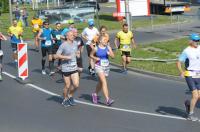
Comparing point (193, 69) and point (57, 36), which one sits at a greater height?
point (57, 36)

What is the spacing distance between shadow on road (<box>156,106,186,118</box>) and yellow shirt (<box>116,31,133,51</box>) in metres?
6.04

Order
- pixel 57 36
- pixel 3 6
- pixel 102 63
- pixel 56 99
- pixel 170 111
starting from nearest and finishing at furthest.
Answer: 1. pixel 170 111
2. pixel 102 63
3. pixel 56 99
4. pixel 57 36
5. pixel 3 6

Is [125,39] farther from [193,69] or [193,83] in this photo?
[193,83]

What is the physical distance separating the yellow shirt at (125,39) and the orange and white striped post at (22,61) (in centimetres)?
336

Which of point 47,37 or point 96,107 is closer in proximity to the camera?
point 96,107

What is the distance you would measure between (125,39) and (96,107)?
5979 mm

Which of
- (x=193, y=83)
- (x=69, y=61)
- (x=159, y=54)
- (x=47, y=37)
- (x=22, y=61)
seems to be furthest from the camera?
(x=159, y=54)

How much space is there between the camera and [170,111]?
1264cm

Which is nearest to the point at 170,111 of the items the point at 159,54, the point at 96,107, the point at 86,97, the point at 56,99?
the point at 96,107

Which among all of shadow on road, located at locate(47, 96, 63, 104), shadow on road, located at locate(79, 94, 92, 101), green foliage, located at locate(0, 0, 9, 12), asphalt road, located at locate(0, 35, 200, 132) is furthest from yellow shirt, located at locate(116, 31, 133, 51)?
green foliage, located at locate(0, 0, 9, 12)

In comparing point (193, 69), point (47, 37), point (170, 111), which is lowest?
point (170, 111)

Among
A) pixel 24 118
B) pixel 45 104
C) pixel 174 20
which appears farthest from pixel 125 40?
pixel 174 20

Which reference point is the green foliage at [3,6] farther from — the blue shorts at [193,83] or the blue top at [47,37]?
the blue shorts at [193,83]

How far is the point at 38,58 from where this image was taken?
24359mm
